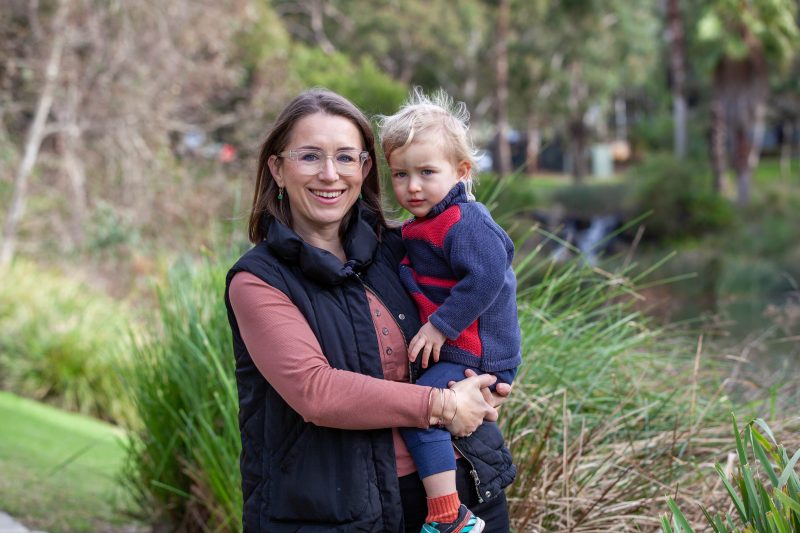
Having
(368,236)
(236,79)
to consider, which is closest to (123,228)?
(236,79)

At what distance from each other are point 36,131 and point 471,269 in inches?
469

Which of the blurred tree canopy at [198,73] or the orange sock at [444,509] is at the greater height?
the blurred tree canopy at [198,73]

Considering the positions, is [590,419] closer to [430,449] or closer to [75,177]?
[430,449]

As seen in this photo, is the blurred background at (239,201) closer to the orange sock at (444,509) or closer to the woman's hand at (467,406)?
the woman's hand at (467,406)

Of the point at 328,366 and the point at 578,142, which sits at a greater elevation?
the point at 328,366

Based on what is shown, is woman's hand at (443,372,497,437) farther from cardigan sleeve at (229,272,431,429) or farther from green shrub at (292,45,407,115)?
green shrub at (292,45,407,115)

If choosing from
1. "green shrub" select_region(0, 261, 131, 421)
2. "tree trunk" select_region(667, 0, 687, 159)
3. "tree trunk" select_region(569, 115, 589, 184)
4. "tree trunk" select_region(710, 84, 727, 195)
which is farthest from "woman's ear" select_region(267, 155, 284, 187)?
"tree trunk" select_region(569, 115, 589, 184)

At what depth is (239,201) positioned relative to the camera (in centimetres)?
725

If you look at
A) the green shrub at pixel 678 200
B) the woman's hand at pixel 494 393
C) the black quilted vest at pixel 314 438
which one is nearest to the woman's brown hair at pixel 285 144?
the black quilted vest at pixel 314 438

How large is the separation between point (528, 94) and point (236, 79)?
23865 millimetres

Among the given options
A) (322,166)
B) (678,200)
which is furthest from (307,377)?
(678,200)

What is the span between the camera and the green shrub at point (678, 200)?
25.6 meters

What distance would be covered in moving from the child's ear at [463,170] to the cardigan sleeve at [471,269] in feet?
0.50

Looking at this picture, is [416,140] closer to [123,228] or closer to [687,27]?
[123,228]
